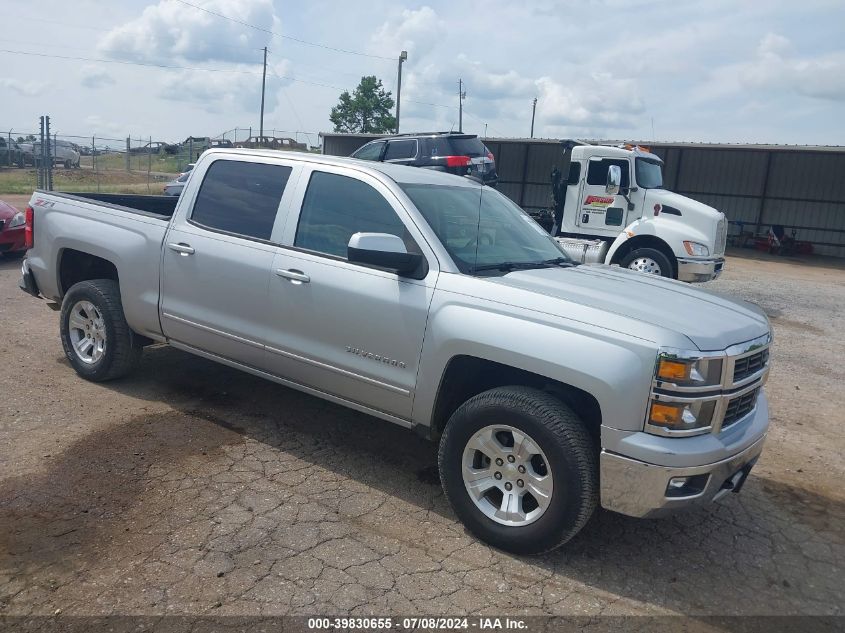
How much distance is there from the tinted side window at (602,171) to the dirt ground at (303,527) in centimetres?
723

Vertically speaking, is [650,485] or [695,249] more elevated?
[695,249]

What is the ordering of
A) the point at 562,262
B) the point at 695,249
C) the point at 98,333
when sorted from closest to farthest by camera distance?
the point at 562,262
the point at 98,333
the point at 695,249

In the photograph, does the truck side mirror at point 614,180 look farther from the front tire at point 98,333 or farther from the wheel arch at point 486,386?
the wheel arch at point 486,386

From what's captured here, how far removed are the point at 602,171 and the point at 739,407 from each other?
939 centimetres

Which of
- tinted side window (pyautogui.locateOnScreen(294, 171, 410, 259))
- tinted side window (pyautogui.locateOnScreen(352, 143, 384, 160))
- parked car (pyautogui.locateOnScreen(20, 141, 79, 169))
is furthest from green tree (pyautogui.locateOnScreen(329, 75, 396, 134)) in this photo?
tinted side window (pyautogui.locateOnScreen(294, 171, 410, 259))

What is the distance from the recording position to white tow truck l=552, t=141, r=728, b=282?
11.5 m

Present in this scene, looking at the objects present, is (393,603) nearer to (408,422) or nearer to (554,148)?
(408,422)

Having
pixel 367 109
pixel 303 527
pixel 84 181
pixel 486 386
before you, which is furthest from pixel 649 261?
pixel 367 109

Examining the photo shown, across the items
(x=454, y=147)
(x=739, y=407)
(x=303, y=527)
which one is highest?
(x=454, y=147)

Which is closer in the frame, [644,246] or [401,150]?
[644,246]

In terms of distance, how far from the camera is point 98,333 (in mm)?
5660

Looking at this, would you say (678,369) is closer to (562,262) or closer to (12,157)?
(562,262)

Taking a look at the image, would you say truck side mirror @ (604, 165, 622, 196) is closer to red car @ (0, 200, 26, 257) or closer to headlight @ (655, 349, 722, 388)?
red car @ (0, 200, 26, 257)

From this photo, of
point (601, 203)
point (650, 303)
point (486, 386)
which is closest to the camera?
point (650, 303)
